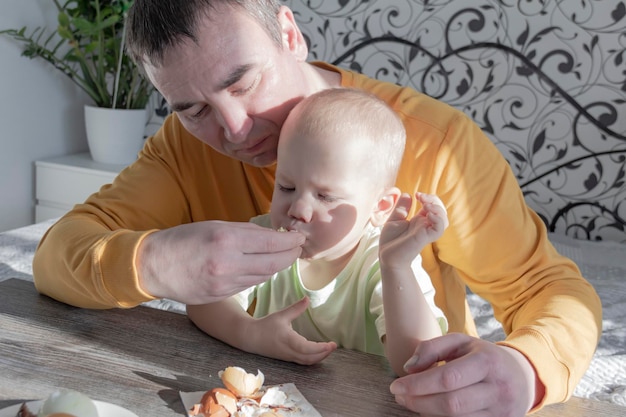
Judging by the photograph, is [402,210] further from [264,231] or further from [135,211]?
[135,211]

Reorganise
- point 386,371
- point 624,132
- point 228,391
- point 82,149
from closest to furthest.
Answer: point 228,391 → point 386,371 → point 624,132 → point 82,149

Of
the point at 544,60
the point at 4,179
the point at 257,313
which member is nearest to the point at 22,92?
the point at 4,179

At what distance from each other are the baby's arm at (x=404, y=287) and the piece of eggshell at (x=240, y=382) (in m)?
0.20

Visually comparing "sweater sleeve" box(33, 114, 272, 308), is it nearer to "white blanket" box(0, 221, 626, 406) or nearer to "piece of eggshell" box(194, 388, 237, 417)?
"piece of eggshell" box(194, 388, 237, 417)

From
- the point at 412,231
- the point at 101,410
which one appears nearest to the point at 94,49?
the point at 412,231

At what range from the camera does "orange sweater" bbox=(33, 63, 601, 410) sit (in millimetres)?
928

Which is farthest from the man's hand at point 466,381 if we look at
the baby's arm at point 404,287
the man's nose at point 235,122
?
the man's nose at point 235,122

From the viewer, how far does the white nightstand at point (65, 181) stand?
327 centimetres

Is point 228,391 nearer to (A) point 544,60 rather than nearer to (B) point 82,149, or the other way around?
(A) point 544,60

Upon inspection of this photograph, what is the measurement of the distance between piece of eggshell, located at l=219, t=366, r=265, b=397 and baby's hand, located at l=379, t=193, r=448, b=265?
0.84ft

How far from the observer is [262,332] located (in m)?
0.92

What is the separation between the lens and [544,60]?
2838 millimetres

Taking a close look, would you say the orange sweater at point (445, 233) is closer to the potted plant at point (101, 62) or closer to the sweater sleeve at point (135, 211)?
the sweater sleeve at point (135, 211)

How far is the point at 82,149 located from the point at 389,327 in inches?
124
